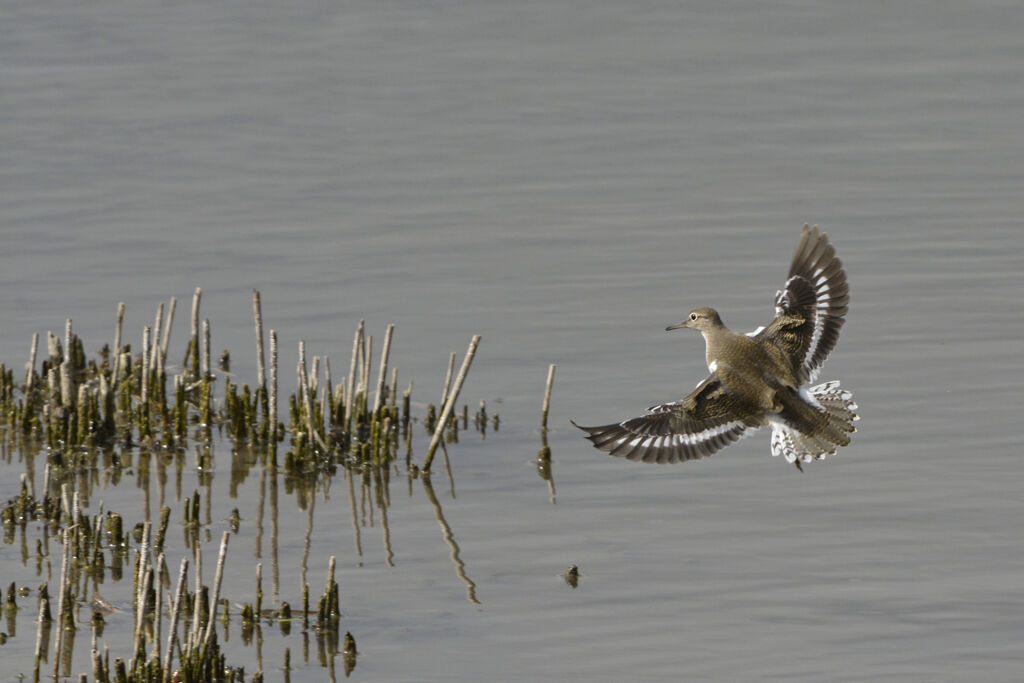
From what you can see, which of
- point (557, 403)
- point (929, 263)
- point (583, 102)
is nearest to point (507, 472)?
point (557, 403)

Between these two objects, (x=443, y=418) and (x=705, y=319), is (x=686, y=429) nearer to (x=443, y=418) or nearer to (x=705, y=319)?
(x=705, y=319)

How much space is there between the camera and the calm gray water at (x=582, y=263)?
26.9ft

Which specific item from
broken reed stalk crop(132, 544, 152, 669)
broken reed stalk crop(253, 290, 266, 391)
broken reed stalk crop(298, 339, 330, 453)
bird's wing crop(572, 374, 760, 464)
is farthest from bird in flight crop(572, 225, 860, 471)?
broken reed stalk crop(253, 290, 266, 391)

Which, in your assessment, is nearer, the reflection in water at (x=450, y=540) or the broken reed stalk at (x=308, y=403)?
the reflection in water at (x=450, y=540)

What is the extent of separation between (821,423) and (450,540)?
2121 millimetres

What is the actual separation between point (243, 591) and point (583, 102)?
13700 millimetres

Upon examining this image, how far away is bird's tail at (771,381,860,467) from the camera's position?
27.0 feet

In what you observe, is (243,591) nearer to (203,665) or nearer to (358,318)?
(203,665)

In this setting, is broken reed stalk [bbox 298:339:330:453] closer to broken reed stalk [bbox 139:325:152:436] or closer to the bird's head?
broken reed stalk [bbox 139:325:152:436]

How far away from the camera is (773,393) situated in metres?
8.10

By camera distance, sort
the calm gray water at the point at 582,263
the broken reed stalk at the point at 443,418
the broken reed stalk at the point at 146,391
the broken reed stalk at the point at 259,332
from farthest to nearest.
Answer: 1. the broken reed stalk at the point at 146,391
2. the broken reed stalk at the point at 259,332
3. the broken reed stalk at the point at 443,418
4. the calm gray water at the point at 582,263

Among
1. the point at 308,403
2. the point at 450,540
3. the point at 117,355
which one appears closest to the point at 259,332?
the point at 308,403

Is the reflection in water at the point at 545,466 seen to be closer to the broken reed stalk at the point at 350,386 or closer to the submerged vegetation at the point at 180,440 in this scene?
the submerged vegetation at the point at 180,440

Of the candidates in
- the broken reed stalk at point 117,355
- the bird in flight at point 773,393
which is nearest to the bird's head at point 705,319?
the bird in flight at point 773,393
